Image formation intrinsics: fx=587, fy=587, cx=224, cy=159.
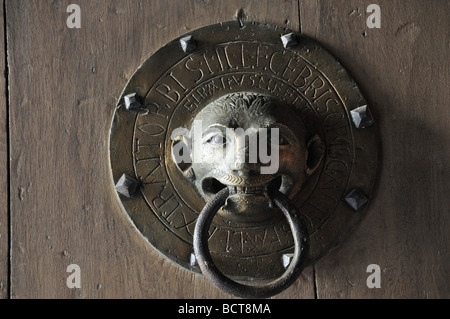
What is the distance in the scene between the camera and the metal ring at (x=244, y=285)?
67 cm

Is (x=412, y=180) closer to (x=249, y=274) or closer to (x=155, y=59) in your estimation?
(x=249, y=274)

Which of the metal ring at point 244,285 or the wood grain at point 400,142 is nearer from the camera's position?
the metal ring at point 244,285

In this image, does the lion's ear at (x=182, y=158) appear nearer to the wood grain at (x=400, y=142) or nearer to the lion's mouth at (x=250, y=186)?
the lion's mouth at (x=250, y=186)

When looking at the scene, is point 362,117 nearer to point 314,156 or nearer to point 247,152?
point 314,156

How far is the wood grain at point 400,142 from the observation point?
0.77m

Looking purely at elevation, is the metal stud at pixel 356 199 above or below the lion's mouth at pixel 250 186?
below

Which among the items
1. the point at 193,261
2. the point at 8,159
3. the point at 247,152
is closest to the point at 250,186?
the point at 247,152

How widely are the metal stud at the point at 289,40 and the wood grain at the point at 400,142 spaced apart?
29 millimetres

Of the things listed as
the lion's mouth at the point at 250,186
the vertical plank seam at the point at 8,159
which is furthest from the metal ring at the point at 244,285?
the vertical plank seam at the point at 8,159

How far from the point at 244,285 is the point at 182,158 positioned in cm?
18

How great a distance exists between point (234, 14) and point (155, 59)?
122mm

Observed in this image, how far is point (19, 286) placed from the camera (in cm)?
77

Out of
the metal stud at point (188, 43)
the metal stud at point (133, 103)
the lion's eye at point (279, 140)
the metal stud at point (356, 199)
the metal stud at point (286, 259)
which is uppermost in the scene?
the metal stud at point (188, 43)

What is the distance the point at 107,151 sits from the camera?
0.78 m
